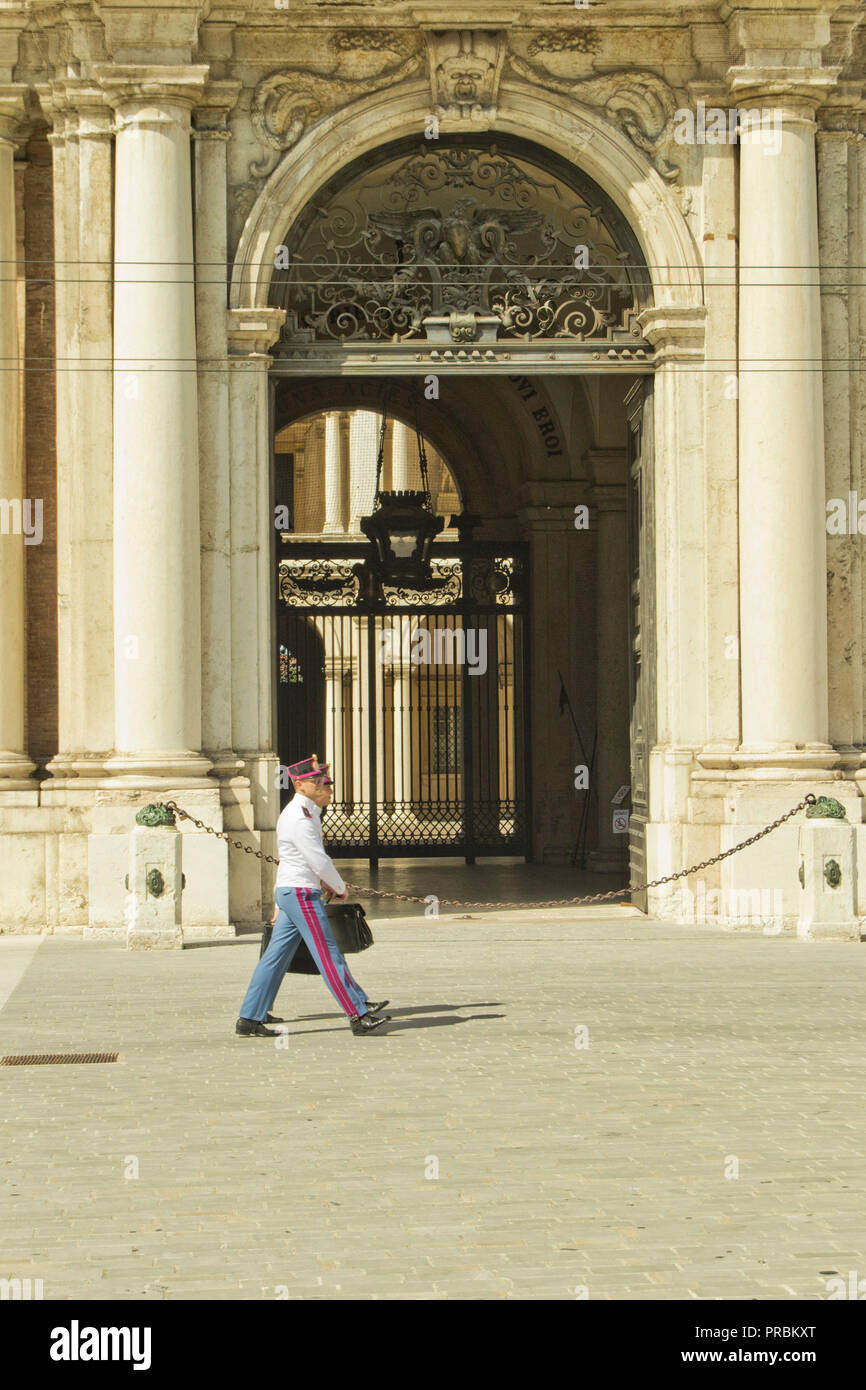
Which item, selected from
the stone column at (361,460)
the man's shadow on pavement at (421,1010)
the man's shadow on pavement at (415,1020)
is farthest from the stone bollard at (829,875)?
the stone column at (361,460)

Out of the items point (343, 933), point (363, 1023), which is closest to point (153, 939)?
point (343, 933)

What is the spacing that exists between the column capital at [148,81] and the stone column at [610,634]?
28.9 ft

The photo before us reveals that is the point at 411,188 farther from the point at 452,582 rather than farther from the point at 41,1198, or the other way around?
the point at 41,1198

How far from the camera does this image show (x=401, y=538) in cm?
2388

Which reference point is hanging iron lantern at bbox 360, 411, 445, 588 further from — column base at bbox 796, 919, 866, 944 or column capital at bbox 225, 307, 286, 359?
column base at bbox 796, 919, 866, 944

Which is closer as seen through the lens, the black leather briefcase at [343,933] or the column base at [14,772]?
the black leather briefcase at [343,933]

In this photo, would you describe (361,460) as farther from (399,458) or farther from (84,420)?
(84,420)

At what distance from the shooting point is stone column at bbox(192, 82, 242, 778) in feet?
52.7

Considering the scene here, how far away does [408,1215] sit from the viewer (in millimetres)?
6168

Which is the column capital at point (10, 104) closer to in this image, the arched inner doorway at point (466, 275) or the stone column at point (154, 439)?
the stone column at point (154, 439)

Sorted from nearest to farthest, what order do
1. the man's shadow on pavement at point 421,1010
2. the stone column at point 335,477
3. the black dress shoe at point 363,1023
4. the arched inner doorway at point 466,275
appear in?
1. the black dress shoe at point 363,1023
2. the man's shadow on pavement at point 421,1010
3. the arched inner doorway at point 466,275
4. the stone column at point 335,477

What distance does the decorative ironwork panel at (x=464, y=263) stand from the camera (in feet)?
55.1

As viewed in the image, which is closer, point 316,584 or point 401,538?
point 401,538

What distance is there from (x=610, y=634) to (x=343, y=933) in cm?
1326
